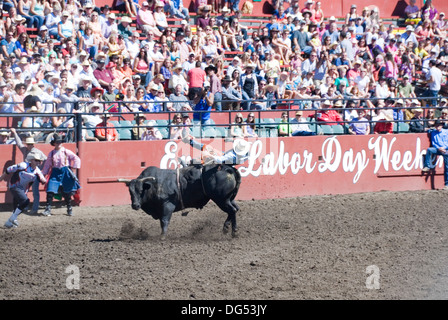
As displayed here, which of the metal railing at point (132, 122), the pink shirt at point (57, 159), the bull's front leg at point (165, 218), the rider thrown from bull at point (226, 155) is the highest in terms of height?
the metal railing at point (132, 122)

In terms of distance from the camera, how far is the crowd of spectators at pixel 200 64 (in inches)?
657

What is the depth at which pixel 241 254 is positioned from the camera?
11.3 meters

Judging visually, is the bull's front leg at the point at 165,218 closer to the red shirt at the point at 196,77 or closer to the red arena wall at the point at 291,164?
the red arena wall at the point at 291,164

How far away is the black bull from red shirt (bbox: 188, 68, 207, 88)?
227 inches

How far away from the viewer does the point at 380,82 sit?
20688 mm

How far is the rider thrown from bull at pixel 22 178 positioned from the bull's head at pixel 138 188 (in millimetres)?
2328

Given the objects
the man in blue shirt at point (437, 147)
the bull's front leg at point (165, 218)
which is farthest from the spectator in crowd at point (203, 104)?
the man in blue shirt at point (437, 147)

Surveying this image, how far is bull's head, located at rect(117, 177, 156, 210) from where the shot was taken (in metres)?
12.0

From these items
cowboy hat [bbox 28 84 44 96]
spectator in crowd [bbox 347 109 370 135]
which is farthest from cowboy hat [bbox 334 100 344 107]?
cowboy hat [bbox 28 84 44 96]

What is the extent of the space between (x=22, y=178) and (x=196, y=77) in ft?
19.0

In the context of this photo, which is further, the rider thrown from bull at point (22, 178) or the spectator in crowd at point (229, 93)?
the spectator in crowd at point (229, 93)

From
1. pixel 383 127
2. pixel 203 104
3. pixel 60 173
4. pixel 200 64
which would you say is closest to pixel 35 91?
pixel 60 173

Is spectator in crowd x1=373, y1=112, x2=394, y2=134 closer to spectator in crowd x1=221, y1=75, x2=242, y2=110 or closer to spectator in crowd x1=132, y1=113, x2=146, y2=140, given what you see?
spectator in crowd x1=221, y1=75, x2=242, y2=110
